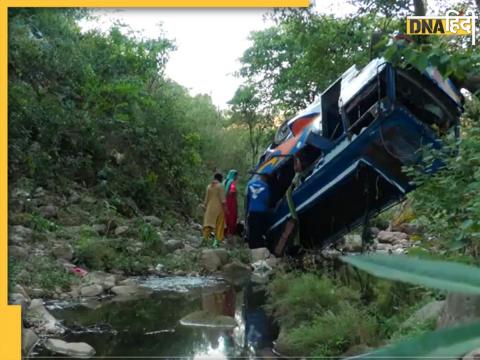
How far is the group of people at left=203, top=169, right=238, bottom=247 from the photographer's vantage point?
1055 centimetres

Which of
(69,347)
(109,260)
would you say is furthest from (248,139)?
(69,347)

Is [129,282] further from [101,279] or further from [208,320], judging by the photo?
[208,320]

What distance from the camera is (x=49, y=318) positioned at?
573 centimetres

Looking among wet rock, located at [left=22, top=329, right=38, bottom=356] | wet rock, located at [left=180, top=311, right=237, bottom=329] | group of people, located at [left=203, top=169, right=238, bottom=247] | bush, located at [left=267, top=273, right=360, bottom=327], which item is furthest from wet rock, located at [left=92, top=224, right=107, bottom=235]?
wet rock, located at [left=22, top=329, right=38, bottom=356]

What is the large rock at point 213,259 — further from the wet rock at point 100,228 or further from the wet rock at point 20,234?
the wet rock at point 20,234

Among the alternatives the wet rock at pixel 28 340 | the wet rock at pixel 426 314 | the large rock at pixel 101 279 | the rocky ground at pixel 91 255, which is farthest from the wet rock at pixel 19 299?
the wet rock at pixel 426 314

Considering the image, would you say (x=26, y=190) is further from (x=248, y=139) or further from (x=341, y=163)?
(x=248, y=139)

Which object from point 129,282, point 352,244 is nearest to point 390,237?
point 352,244

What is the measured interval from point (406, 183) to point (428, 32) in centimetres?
184

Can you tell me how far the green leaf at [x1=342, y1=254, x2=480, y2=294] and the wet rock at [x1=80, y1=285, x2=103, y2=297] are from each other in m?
6.89

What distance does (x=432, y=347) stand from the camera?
650 mm

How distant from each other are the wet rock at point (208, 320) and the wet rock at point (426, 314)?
86.5 inches

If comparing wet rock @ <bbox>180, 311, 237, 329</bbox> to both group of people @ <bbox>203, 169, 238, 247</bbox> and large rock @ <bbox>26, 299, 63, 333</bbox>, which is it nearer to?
large rock @ <bbox>26, 299, 63, 333</bbox>

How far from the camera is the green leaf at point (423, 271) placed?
2.28 feet
